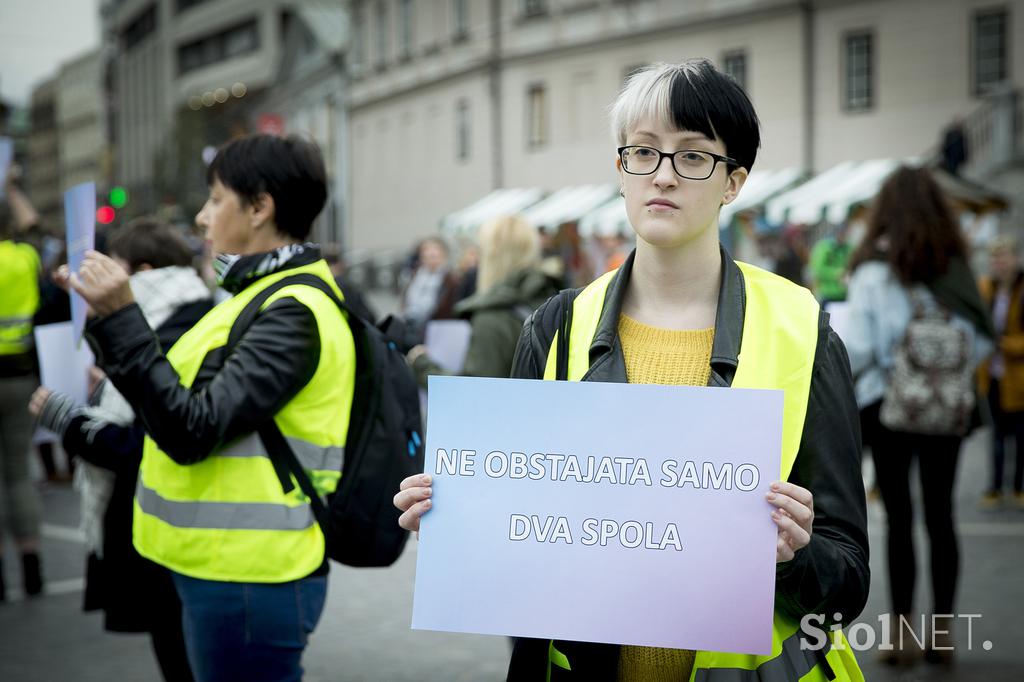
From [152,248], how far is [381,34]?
4838cm

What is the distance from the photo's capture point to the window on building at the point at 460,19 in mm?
44688

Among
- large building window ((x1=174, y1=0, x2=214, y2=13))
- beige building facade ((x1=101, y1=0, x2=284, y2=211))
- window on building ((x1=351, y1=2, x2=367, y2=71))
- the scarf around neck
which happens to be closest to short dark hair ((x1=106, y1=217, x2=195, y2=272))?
the scarf around neck

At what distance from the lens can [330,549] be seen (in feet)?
10.3

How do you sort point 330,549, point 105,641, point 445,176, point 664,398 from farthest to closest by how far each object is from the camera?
point 445,176 → point 105,641 → point 330,549 → point 664,398

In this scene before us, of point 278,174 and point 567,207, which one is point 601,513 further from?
point 567,207

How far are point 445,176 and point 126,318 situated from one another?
1705 inches

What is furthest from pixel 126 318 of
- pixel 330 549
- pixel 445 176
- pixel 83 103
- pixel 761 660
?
pixel 83 103

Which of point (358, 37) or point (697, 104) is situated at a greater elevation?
point (358, 37)

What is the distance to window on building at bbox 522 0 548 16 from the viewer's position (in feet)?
133

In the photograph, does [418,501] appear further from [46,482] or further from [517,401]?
[46,482]

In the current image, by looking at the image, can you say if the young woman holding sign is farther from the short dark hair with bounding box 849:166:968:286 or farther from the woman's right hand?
the short dark hair with bounding box 849:166:968:286

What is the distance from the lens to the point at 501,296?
5215 millimetres

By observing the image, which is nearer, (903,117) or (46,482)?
(46,482)

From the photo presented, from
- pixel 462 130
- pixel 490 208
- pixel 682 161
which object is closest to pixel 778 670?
pixel 682 161
